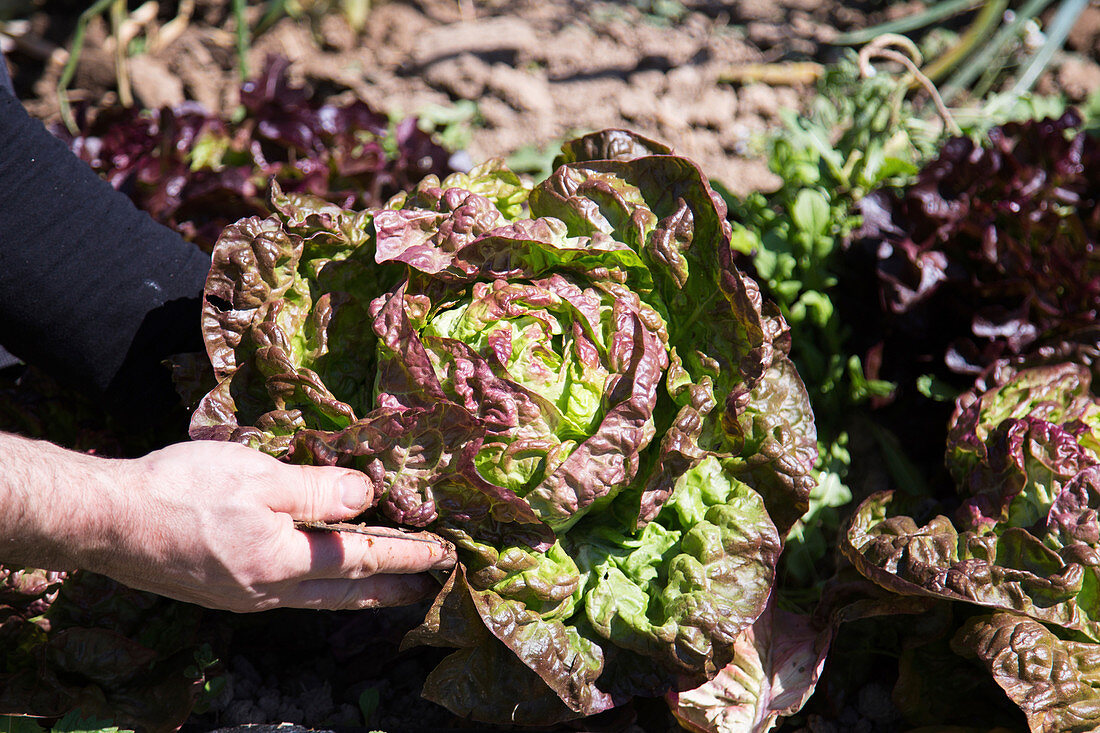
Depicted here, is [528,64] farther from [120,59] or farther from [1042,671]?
[1042,671]

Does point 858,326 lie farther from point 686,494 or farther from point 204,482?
point 204,482

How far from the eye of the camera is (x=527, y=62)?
14.7 ft

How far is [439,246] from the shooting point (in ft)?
6.73

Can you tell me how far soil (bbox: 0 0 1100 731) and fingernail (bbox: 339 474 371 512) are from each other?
2.44 m

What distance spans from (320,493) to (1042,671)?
1.78 meters

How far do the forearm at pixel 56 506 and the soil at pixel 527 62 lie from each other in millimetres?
2687

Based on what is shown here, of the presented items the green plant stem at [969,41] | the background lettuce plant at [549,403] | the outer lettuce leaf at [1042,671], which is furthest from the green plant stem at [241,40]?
the outer lettuce leaf at [1042,671]

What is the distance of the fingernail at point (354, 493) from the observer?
180 cm

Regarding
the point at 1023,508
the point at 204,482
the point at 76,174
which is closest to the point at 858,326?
the point at 1023,508

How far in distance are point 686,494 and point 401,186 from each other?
201 centimetres

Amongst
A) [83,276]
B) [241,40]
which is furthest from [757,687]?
[241,40]

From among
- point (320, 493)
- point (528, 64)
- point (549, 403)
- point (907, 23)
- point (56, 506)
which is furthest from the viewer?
point (528, 64)

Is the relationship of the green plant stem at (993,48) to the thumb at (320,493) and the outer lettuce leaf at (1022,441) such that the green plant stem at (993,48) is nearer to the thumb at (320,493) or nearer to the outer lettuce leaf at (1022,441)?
the outer lettuce leaf at (1022,441)

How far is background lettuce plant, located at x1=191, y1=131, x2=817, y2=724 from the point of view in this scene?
1.89 metres
